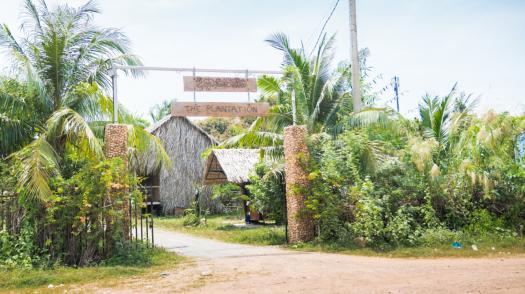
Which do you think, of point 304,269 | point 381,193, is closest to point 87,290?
point 304,269

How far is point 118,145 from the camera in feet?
33.8

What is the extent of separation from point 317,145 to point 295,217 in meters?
1.79

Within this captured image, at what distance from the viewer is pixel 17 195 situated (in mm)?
9180

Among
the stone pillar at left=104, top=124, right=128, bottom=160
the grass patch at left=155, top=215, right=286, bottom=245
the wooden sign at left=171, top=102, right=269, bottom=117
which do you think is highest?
the wooden sign at left=171, top=102, right=269, bottom=117

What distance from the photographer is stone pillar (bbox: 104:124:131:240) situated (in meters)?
10.1

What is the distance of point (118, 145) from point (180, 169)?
15.3m

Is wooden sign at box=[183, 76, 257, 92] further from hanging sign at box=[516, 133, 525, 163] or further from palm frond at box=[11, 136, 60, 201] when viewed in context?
hanging sign at box=[516, 133, 525, 163]

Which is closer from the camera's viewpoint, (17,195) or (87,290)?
(87,290)

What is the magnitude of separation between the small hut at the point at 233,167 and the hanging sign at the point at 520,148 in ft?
26.9

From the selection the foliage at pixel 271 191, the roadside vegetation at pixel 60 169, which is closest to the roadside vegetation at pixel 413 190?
the foliage at pixel 271 191

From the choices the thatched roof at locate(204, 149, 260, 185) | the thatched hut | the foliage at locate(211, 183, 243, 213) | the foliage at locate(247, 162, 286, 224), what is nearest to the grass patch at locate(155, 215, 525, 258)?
the foliage at locate(247, 162, 286, 224)

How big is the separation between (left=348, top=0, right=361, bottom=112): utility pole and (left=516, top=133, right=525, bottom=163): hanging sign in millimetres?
3916

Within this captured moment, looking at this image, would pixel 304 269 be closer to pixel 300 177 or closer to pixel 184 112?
pixel 300 177

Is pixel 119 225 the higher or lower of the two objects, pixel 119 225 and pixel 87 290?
the higher
